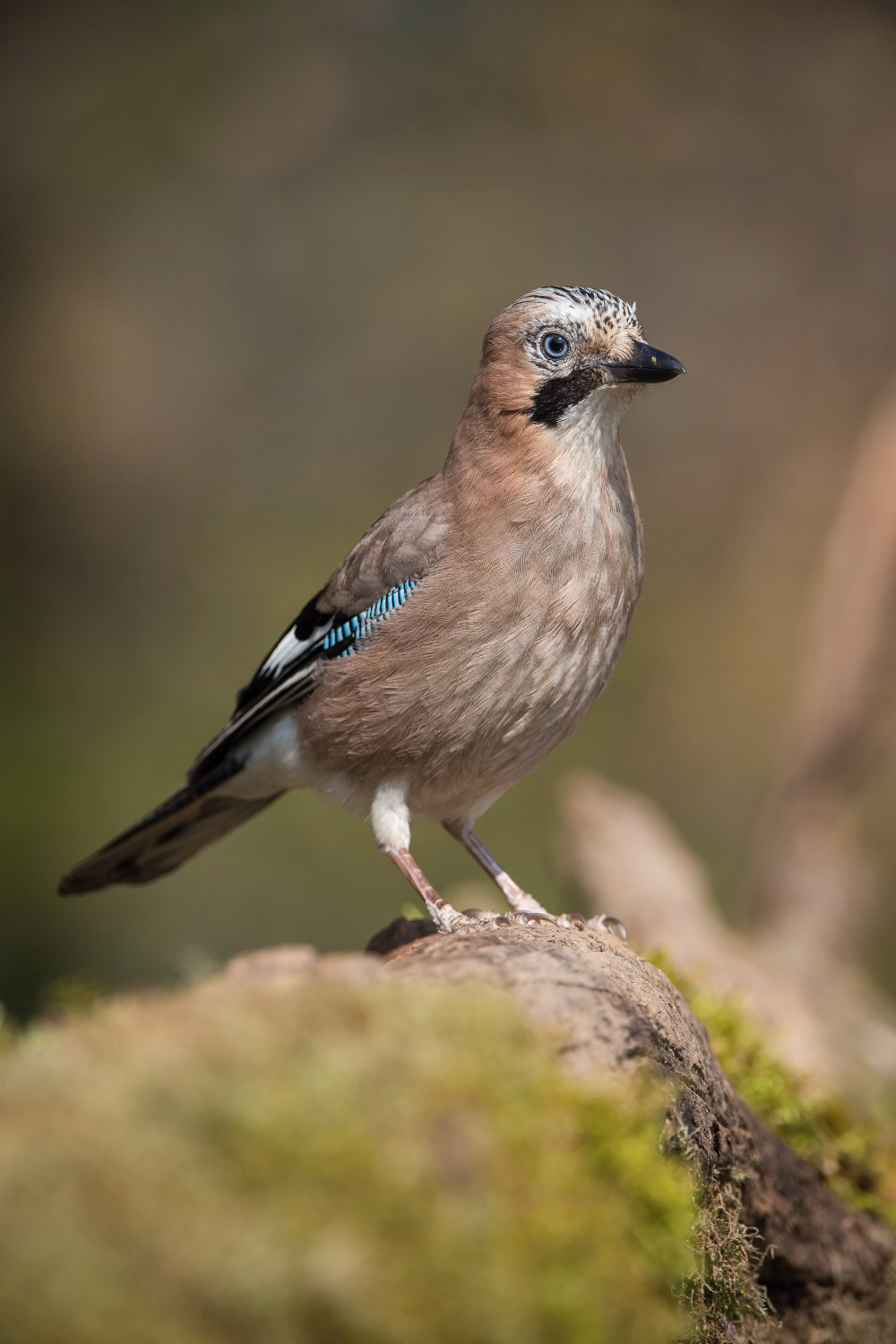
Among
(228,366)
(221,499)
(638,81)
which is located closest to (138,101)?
(228,366)

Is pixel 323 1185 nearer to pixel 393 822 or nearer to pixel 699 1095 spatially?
pixel 699 1095

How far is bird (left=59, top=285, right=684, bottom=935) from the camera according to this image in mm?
4070

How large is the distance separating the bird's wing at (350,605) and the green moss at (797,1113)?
5.22ft

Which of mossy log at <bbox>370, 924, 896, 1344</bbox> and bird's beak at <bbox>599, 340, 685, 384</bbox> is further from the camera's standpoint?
bird's beak at <bbox>599, 340, 685, 384</bbox>

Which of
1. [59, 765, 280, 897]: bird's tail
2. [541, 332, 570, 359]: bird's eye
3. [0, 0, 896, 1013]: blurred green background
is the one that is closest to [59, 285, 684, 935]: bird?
[541, 332, 570, 359]: bird's eye

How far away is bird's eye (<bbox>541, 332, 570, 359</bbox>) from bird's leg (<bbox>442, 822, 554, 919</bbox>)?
6.06 feet

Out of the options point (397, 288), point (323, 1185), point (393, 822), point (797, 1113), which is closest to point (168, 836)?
point (393, 822)

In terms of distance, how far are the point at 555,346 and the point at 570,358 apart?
0.07m

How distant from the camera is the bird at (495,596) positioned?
160 inches

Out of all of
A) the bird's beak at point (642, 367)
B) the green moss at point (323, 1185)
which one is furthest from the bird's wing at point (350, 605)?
the green moss at point (323, 1185)

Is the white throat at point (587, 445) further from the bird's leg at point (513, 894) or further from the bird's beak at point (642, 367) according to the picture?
the bird's leg at point (513, 894)

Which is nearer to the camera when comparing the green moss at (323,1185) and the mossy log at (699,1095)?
the green moss at (323,1185)

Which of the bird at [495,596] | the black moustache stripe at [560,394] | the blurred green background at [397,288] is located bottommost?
the bird at [495,596]

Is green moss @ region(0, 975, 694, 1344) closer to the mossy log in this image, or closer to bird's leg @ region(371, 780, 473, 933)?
the mossy log
